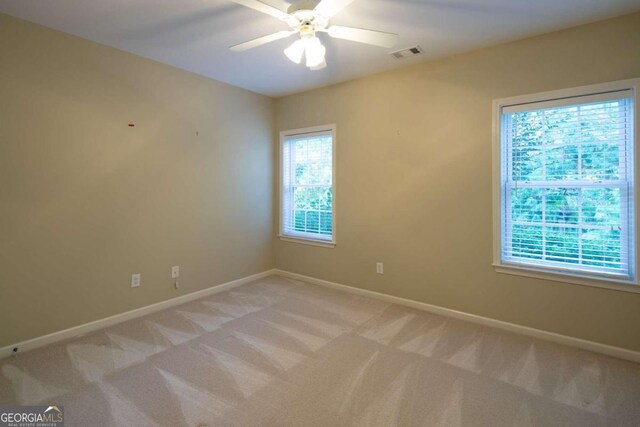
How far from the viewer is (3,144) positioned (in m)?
2.37

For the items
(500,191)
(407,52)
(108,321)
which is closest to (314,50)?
(407,52)

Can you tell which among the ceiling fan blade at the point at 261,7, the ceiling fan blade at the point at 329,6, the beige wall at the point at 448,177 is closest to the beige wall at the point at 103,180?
the beige wall at the point at 448,177

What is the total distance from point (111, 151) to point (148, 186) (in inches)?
18.0

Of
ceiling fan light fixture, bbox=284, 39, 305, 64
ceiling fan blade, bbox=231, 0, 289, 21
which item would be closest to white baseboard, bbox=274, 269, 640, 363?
ceiling fan light fixture, bbox=284, 39, 305, 64

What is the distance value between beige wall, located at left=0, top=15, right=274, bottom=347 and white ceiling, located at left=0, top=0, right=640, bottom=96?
29cm

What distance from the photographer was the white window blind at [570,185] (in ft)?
7.91

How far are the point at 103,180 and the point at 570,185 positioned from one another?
409 centimetres

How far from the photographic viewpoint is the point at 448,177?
314 cm

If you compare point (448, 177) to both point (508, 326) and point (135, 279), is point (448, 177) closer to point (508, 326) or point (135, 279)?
point (508, 326)

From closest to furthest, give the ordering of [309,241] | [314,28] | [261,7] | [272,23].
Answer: [261,7], [314,28], [272,23], [309,241]

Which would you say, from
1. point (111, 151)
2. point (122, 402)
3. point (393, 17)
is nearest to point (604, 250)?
point (393, 17)

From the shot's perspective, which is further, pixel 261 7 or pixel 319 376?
pixel 319 376

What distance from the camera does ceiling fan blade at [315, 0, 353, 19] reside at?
1760 mm

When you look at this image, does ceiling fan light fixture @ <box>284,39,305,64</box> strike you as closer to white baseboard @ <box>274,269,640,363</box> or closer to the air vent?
the air vent
